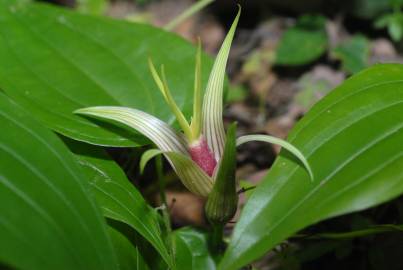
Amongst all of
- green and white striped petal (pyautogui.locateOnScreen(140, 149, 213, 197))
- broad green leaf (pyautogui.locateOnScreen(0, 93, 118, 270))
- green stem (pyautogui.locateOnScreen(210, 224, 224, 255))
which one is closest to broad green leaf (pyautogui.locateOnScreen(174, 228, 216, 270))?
green stem (pyautogui.locateOnScreen(210, 224, 224, 255))

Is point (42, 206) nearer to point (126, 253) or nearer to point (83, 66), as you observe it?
point (126, 253)

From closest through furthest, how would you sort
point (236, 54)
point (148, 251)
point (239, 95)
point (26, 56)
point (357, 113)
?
1. point (357, 113)
2. point (148, 251)
3. point (26, 56)
4. point (239, 95)
5. point (236, 54)

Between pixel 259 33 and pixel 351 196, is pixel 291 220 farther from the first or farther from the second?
pixel 259 33

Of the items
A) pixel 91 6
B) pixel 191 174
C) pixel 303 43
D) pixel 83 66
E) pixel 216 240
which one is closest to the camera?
pixel 191 174

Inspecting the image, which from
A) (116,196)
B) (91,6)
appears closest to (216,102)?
(116,196)

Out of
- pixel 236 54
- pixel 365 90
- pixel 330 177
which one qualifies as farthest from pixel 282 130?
pixel 330 177

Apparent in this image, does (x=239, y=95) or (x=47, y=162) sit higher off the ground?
(x=239, y=95)
